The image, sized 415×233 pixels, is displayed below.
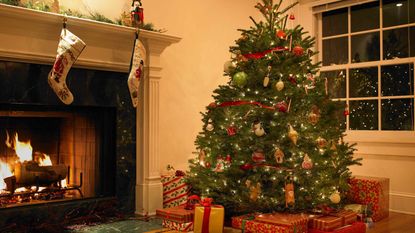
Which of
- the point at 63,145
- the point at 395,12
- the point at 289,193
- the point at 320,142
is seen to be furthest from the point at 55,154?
the point at 395,12

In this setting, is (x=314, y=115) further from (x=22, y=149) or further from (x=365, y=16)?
(x=22, y=149)

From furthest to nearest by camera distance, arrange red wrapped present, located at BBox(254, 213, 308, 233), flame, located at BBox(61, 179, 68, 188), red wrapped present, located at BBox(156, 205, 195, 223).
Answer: flame, located at BBox(61, 179, 68, 188)
red wrapped present, located at BBox(156, 205, 195, 223)
red wrapped present, located at BBox(254, 213, 308, 233)

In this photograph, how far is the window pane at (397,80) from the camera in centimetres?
449

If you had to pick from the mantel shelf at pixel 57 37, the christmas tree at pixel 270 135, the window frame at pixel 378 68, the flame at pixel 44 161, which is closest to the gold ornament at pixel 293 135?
the christmas tree at pixel 270 135

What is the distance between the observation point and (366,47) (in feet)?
Answer: 15.9

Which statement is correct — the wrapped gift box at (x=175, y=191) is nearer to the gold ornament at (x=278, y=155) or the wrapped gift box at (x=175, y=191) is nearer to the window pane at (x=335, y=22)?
the gold ornament at (x=278, y=155)

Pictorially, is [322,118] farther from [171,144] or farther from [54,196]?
[54,196]

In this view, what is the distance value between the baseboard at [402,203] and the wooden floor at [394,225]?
5.7 inches

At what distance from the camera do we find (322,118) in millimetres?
3641

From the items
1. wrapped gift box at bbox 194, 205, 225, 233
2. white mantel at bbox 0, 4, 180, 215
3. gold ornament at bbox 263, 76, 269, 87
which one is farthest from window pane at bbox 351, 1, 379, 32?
wrapped gift box at bbox 194, 205, 225, 233

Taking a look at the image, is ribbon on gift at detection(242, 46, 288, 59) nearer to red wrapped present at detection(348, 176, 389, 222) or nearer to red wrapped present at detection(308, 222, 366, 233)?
red wrapped present at detection(308, 222, 366, 233)

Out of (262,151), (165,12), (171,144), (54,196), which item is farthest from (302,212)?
(165,12)

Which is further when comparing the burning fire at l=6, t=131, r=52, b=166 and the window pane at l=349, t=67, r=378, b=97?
the window pane at l=349, t=67, r=378, b=97

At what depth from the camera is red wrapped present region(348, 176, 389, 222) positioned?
3914 millimetres
